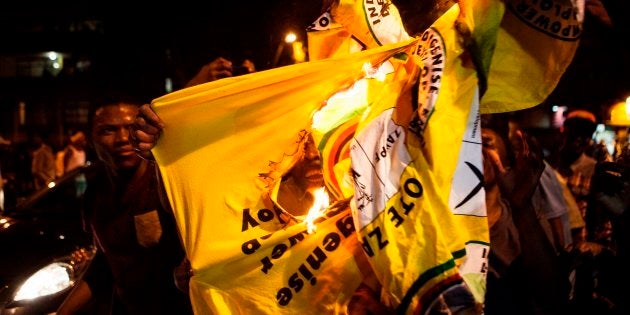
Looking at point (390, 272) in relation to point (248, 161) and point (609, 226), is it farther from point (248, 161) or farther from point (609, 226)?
point (609, 226)

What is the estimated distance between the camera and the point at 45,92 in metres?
27.0

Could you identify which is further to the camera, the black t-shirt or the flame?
the black t-shirt

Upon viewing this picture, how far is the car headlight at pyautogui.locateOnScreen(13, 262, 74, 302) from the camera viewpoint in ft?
12.4

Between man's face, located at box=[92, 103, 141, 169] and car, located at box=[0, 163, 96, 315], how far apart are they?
564 millimetres

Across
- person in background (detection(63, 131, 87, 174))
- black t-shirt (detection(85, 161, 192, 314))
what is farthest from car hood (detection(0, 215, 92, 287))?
person in background (detection(63, 131, 87, 174))

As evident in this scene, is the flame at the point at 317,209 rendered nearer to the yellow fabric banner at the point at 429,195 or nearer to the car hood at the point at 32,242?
the yellow fabric banner at the point at 429,195

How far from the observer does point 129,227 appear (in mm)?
3189

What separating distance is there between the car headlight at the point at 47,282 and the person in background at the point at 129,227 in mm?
495

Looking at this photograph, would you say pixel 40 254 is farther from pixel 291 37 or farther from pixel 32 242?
pixel 291 37

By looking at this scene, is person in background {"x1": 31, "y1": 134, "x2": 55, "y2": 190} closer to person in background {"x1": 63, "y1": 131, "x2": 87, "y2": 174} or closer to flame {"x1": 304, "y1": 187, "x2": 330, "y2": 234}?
person in background {"x1": 63, "y1": 131, "x2": 87, "y2": 174}

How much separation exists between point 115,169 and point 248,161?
1353mm

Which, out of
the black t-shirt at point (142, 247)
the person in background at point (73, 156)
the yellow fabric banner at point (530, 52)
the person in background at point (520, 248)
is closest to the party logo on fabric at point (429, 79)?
the yellow fabric banner at point (530, 52)

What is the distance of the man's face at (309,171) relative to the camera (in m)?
2.63

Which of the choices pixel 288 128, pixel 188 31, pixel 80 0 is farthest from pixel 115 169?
pixel 80 0
